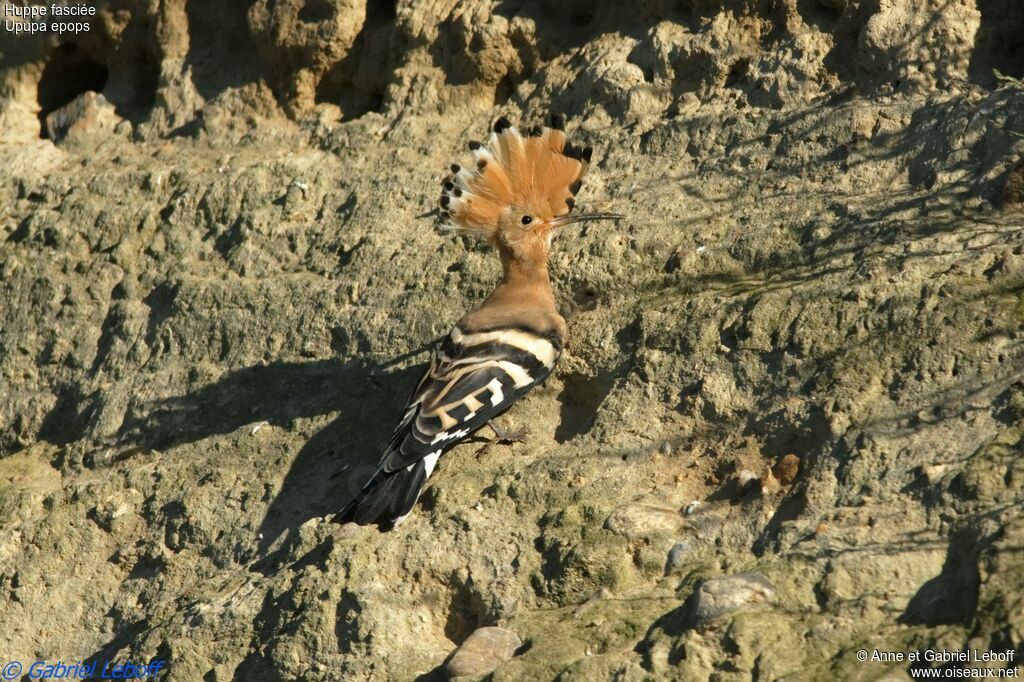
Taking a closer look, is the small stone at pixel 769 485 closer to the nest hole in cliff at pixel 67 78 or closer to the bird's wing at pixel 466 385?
the bird's wing at pixel 466 385

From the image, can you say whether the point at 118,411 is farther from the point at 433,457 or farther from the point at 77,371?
the point at 433,457

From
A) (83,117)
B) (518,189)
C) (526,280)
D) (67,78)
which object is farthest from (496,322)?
(67,78)

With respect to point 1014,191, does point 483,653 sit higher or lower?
lower

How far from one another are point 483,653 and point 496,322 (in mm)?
1317

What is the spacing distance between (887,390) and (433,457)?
1303 mm

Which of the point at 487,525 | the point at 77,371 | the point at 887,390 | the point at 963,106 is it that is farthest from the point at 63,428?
the point at 963,106

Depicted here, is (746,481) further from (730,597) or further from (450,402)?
(450,402)

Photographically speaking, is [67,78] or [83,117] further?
[67,78]

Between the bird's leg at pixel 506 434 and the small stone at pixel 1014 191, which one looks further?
the bird's leg at pixel 506 434

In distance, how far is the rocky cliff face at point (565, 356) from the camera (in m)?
2.95

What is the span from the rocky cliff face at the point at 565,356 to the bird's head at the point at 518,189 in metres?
0.11

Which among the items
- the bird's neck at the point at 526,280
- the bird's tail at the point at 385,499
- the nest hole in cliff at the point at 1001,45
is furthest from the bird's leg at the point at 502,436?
the nest hole in cliff at the point at 1001,45

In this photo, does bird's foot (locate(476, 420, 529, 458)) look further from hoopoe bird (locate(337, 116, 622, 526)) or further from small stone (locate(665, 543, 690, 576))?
small stone (locate(665, 543, 690, 576))

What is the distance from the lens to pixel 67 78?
608cm
